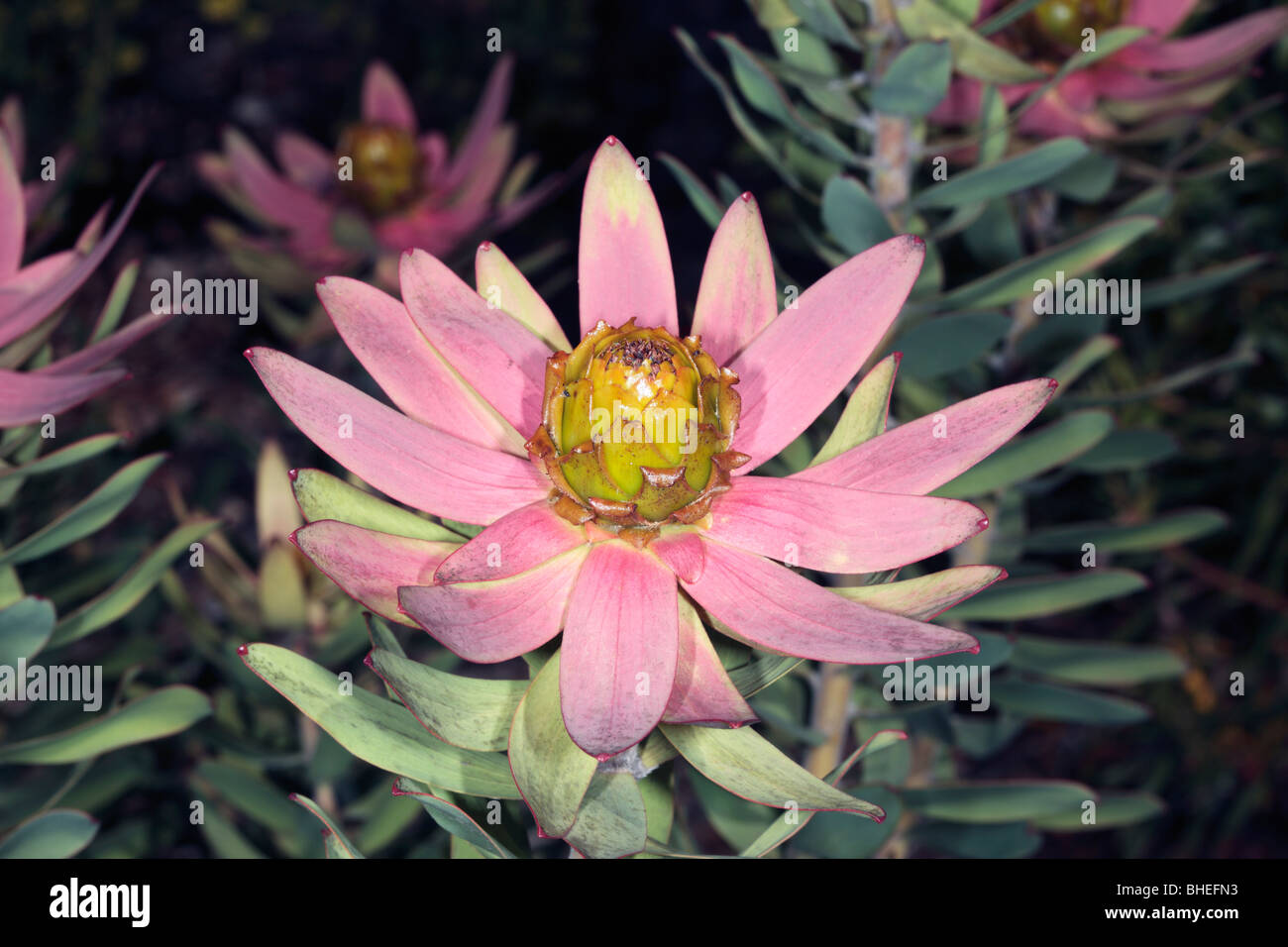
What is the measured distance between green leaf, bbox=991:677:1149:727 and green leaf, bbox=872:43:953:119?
1.41 ft

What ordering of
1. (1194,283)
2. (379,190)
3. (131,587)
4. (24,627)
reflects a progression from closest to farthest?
(24,627), (131,587), (1194,283), (379,190)

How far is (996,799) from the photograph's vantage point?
809 mm

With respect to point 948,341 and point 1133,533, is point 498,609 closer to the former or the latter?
point 948,341

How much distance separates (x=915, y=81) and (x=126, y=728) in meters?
0.61

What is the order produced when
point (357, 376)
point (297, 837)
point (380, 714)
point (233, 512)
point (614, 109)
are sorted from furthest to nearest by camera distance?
point (614, 109) → point (233, 512) → point (357, 376) → point (297, 837) → point (380, 714)

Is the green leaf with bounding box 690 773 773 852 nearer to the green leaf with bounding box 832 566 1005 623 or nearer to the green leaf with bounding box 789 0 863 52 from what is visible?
the green leaf with bounding box 832 566 1005 623

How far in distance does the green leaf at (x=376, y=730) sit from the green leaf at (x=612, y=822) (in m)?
0.06

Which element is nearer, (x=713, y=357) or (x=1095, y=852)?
(x=713, y=357)

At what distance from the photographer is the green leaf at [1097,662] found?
36.1 inches

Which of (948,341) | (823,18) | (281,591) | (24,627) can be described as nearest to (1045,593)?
(948,341)

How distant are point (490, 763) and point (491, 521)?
12cm

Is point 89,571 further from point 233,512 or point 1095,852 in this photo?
point 1095,852

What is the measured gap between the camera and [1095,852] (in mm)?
1235
